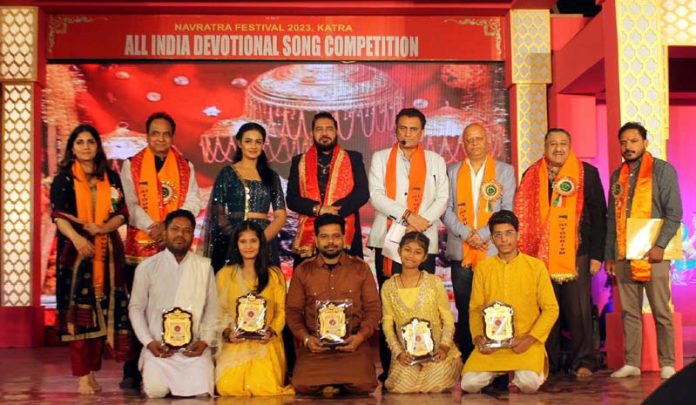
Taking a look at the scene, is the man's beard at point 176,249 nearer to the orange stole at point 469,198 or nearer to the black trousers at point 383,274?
the black trousers at point 383,274

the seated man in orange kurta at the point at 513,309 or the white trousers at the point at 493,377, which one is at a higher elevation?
the seated man in orange kurta at the point at 513,309

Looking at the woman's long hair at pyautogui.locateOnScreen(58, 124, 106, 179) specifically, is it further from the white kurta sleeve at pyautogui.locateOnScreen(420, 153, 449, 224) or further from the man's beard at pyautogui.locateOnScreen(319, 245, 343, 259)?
the white kurta sleeve at pyautogui.locateOnScreen(420, 153, 449, 224)

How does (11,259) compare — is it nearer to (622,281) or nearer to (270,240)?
(270,240)

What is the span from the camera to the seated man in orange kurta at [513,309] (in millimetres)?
4496

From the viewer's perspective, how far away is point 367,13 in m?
8.33

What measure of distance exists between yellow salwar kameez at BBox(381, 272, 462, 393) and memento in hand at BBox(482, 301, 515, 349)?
26cm

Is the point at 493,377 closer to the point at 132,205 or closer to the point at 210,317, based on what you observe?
the point at 210,317

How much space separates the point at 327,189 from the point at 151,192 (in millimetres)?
1040

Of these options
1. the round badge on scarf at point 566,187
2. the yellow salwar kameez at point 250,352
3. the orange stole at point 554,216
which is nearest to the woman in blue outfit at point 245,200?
the yellow salwar kameez at point 250,352

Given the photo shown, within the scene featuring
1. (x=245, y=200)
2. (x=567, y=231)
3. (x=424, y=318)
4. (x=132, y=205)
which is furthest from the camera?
(x=567, y=231)

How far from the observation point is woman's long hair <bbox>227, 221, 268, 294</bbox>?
15.6 feet

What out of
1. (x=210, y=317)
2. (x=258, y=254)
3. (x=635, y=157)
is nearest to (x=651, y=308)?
(x=635, y=157)

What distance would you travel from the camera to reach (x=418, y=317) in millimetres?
4680

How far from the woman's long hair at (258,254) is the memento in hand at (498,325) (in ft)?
4.00
